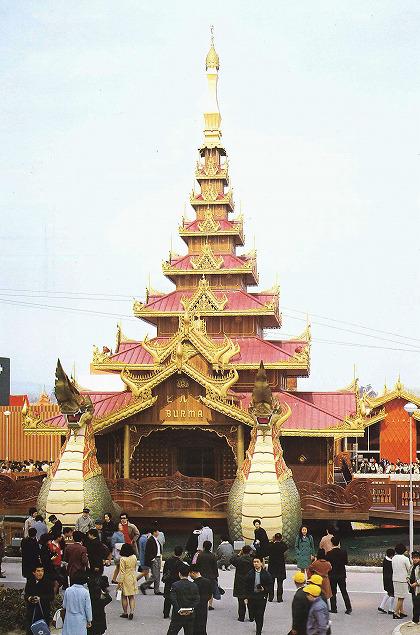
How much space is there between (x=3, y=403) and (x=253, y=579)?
32586mm

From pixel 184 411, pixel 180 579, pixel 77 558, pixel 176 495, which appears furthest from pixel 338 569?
pixel 184 411

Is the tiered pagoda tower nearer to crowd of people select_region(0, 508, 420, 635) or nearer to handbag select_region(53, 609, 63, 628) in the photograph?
crowd of people select_region(0, 508, 420, 635)

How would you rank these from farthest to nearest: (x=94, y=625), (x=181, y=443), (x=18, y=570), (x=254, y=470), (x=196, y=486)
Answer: (x=181, y=443) < (x=196, y=486) < (x=254, y=470) < (x=18, y=570) < (x=94, y=625)

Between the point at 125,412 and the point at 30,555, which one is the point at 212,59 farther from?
the point at 30,555

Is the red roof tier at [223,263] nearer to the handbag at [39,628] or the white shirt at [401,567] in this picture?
the white shirt at [401,567]

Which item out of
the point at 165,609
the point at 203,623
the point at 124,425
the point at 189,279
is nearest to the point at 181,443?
the point at 124,425

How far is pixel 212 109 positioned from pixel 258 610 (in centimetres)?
2605

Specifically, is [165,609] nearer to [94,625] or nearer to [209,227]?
[94,625]

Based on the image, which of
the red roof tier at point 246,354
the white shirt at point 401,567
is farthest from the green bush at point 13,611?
the red roof tier at point 246,354

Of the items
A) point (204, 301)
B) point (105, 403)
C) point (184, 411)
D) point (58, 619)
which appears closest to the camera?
point (58, 619)

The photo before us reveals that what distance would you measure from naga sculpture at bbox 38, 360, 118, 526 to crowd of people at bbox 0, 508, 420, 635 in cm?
396

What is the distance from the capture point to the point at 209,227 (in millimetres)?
34656

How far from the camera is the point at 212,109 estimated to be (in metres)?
37.0

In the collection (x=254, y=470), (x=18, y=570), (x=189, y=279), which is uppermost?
(x=189, y=279)
